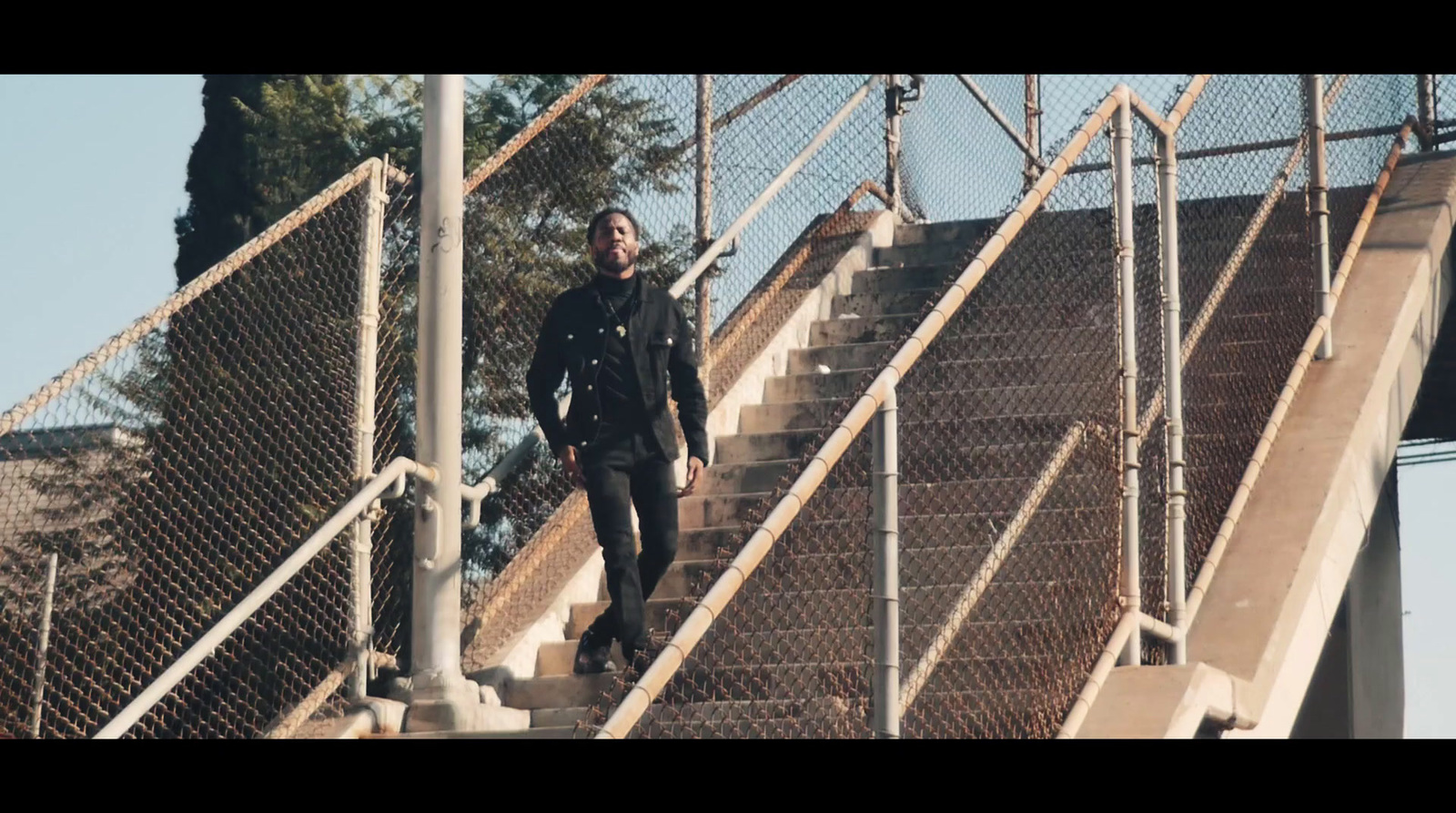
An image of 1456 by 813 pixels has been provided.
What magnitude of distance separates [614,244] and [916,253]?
4446 millimetres

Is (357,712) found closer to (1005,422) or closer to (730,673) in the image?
(730,673)

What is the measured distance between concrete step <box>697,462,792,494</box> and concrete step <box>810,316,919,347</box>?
1.58 meters

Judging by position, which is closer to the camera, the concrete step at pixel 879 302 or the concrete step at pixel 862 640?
the concrete step at pixel 862 640

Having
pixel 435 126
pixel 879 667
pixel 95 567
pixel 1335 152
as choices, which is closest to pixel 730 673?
pixel 879 667

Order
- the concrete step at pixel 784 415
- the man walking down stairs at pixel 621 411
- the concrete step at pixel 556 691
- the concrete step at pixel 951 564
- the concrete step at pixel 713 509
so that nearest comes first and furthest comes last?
the concrete step at pixel 951 564 → the man walking down stairs at pixel 621 411 → the concrete step at pixel 556 691 → the concrete step at pixel 713 509 → the concrete step at pixel 784 415

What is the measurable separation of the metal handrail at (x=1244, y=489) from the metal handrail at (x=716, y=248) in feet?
7.54

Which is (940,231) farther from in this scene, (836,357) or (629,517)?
(629,517)

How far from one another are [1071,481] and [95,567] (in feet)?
13.0

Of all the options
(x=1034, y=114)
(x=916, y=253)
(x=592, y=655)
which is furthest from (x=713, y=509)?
(x=1034, y=114)

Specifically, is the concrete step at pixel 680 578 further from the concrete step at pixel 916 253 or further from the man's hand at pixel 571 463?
the concrete step at pixel 916 253

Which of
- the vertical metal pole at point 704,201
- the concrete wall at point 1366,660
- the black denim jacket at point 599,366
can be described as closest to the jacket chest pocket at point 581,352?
the black denim jacket at point 599,366

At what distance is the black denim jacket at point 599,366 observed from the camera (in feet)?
22.7

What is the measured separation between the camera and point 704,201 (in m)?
9.43

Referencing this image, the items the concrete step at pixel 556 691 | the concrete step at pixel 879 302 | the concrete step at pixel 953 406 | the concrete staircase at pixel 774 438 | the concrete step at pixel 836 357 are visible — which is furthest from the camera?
the concrete step at pixel 879 302
